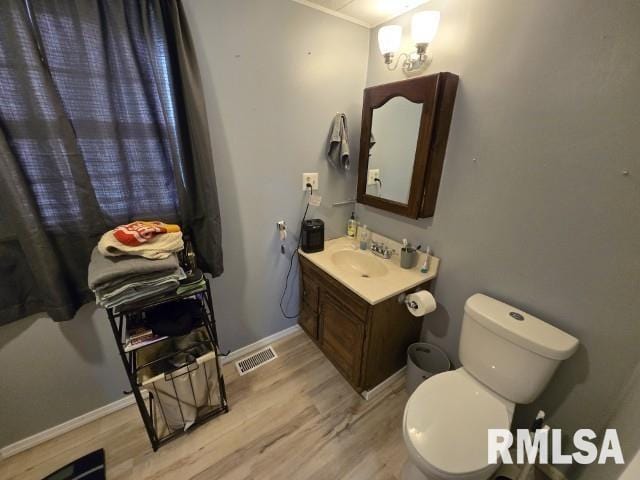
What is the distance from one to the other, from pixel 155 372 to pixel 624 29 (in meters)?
2.31

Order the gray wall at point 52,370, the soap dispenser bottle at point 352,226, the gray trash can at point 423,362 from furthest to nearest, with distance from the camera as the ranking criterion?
the soap dispenser bottle at point 352,226, the gray trash can at point 423,362, the gray wall at point 52,370

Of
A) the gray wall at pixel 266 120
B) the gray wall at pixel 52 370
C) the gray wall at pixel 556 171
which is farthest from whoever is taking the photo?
the gray wall at pixel 266 120

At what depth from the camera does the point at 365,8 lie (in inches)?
56.5

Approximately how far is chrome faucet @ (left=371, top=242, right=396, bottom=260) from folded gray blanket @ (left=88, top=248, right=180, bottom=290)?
1.28 metres

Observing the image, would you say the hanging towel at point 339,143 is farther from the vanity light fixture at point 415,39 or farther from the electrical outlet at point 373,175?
the vanity light fixture at point 415,39

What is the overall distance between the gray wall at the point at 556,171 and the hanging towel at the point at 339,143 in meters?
0.57

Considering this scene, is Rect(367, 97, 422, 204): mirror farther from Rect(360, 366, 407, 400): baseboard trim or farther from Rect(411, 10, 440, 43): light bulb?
Rect(360, 366, 407, 400): baseboard trim

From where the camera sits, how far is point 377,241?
Result: 1.86 metres

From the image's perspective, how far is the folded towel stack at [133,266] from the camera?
921mm

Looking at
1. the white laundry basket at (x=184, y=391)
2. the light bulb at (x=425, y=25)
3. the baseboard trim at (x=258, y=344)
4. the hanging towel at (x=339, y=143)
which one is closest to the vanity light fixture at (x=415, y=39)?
the light bulb at (x=425, y=25)

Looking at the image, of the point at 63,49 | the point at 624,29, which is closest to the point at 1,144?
the point at 63,49

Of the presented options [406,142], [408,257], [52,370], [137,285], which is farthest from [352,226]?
[52,370]

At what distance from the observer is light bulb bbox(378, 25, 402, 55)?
4.41ft

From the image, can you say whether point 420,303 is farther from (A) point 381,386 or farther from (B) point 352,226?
(B) point 352,226
